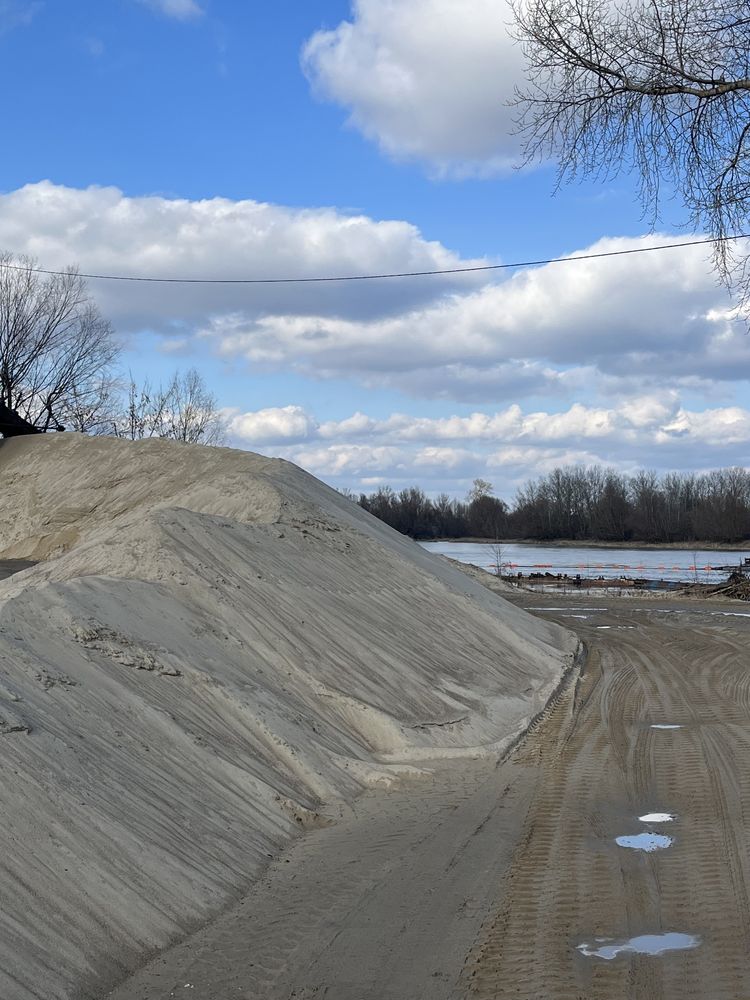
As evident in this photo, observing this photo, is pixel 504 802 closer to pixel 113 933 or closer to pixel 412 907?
pixel 412 907

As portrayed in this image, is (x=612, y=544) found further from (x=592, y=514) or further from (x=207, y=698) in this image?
(x=207, y=698)

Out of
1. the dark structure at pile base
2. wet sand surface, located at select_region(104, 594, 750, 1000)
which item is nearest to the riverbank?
the dark structure at pile base

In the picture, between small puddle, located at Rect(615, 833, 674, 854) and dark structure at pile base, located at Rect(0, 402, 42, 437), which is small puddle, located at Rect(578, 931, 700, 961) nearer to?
small puddle, located at Rect(615, 833, 674, 854)

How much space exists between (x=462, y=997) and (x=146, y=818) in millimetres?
2732

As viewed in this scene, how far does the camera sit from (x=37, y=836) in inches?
236

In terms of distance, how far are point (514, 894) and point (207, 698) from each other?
413 centimetres

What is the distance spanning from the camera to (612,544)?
92.7 m

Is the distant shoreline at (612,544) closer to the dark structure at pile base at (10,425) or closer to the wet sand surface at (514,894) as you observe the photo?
the dark structure at pile base at (10,425)

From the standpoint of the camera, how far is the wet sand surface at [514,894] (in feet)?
17.3

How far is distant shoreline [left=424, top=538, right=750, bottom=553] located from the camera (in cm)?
8412

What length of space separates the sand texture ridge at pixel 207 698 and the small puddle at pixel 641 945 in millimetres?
2336

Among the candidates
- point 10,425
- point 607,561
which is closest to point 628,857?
point 10,425

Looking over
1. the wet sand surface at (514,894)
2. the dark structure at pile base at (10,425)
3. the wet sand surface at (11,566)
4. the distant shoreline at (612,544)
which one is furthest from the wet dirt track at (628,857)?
the distant shoreline at (612,544)

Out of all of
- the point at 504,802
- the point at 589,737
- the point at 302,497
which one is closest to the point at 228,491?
the point at 302,497
